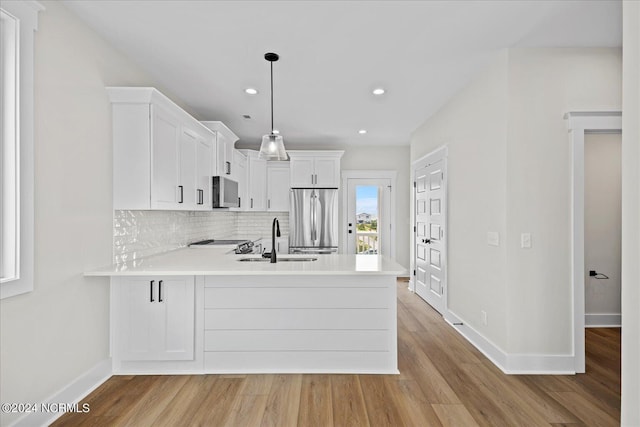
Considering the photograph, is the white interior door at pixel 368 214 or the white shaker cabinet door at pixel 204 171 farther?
the white interior door at pixel 368 214

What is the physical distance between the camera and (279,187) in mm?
6035

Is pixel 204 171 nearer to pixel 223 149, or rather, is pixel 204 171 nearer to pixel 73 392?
pixel 223 149

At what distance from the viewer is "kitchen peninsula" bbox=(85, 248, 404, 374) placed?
2.60 metres

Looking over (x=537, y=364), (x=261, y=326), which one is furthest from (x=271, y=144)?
(x=537, y=364)

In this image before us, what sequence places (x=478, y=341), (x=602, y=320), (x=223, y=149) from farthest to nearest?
(x=223, y=149), (x=602, y=320), (x=478, y=341)

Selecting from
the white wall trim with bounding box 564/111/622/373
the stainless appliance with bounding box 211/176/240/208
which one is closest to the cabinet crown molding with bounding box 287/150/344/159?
the stainless appliance with bounding box 211/176/240/208

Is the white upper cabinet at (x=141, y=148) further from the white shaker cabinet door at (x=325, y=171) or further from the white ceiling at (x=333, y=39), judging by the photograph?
the white shaker cabinet door at (x=325, y=171)

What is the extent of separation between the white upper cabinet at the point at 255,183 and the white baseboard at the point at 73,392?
330 cm

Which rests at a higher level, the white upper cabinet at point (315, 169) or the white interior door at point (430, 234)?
the white upper cabinet at point (315, 169)

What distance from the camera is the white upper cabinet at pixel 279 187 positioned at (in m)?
6.02

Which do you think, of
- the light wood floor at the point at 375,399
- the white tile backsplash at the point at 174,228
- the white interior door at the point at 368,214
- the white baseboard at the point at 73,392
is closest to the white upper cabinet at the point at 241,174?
the white tile backsplash at the point at 174,228

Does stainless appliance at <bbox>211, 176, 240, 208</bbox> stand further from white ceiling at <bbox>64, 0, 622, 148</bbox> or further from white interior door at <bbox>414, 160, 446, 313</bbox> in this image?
white interior door at <bbox>414, 160, 446, 313</bbox>

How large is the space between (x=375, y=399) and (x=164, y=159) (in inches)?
99.1

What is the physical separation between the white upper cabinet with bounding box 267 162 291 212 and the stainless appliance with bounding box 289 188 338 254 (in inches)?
10.6
